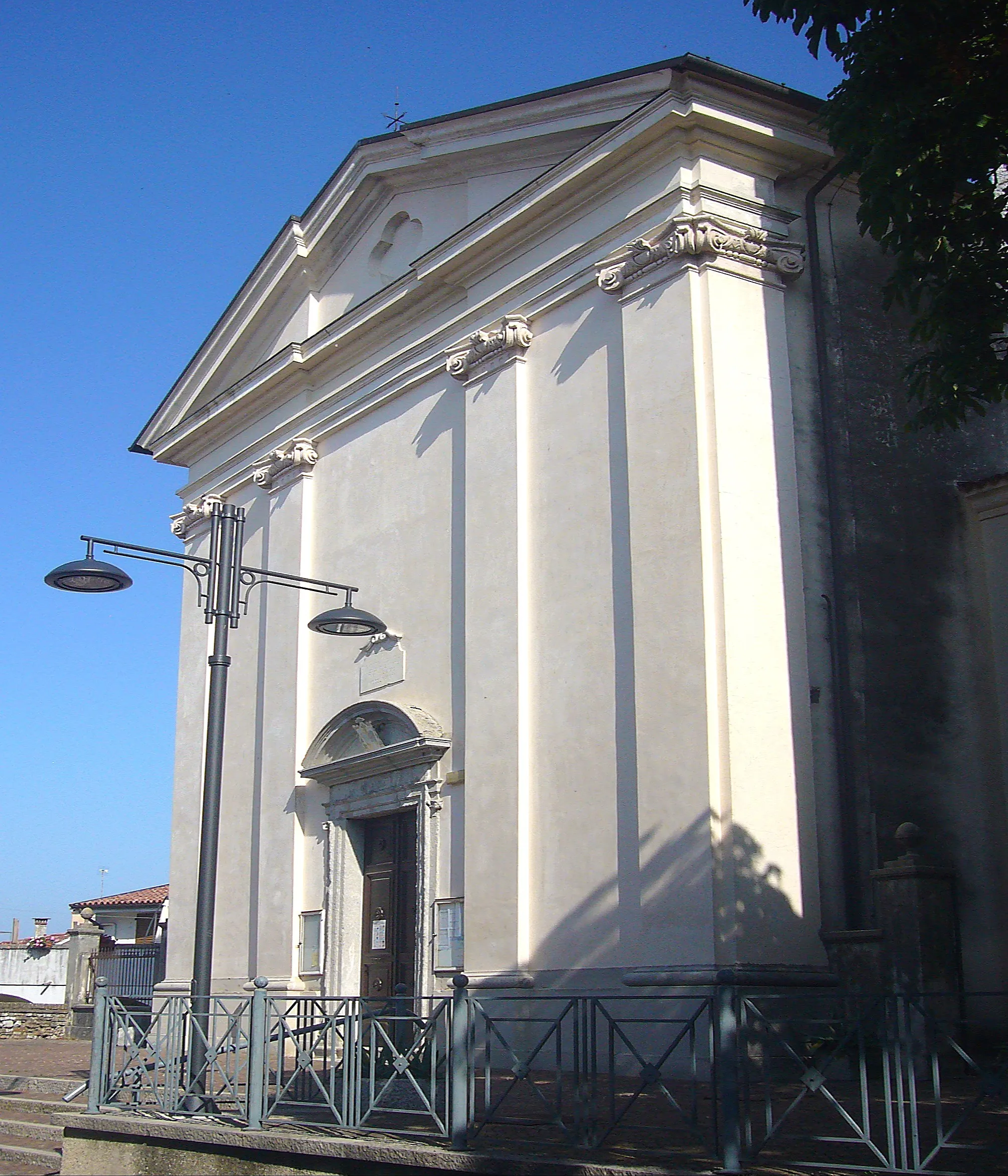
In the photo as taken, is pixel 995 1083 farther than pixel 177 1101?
No

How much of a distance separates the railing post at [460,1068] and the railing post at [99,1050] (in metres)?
3.56

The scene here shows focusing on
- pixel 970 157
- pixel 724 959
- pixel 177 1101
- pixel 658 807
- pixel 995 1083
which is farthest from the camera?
pixel 658 807

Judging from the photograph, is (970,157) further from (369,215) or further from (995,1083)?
(369,215)

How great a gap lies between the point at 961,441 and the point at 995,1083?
29.4ft

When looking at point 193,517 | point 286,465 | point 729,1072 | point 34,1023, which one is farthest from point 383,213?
point 34,1023

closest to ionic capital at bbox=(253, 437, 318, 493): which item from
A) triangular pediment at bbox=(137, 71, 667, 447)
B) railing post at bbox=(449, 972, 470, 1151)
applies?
triangular pediment at bbox=(137, 71, 667, 447)

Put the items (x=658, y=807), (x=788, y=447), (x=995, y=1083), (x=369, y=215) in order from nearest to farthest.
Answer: (x=995, y=1083) → (x=658, y=807) → (x=788, y=447) → (x=369, y=215)

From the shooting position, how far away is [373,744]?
15078mm

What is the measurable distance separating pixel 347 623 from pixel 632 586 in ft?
8.88

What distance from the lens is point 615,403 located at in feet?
42.2

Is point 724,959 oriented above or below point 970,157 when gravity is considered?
below

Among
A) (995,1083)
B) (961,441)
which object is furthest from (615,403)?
(995,1083)

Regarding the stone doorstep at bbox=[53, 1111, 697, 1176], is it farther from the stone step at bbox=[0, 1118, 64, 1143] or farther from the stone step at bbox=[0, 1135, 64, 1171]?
the stone step at bbox=[0, 1118, 64, 1143]

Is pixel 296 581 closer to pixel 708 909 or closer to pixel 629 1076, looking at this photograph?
pixel 708 909
